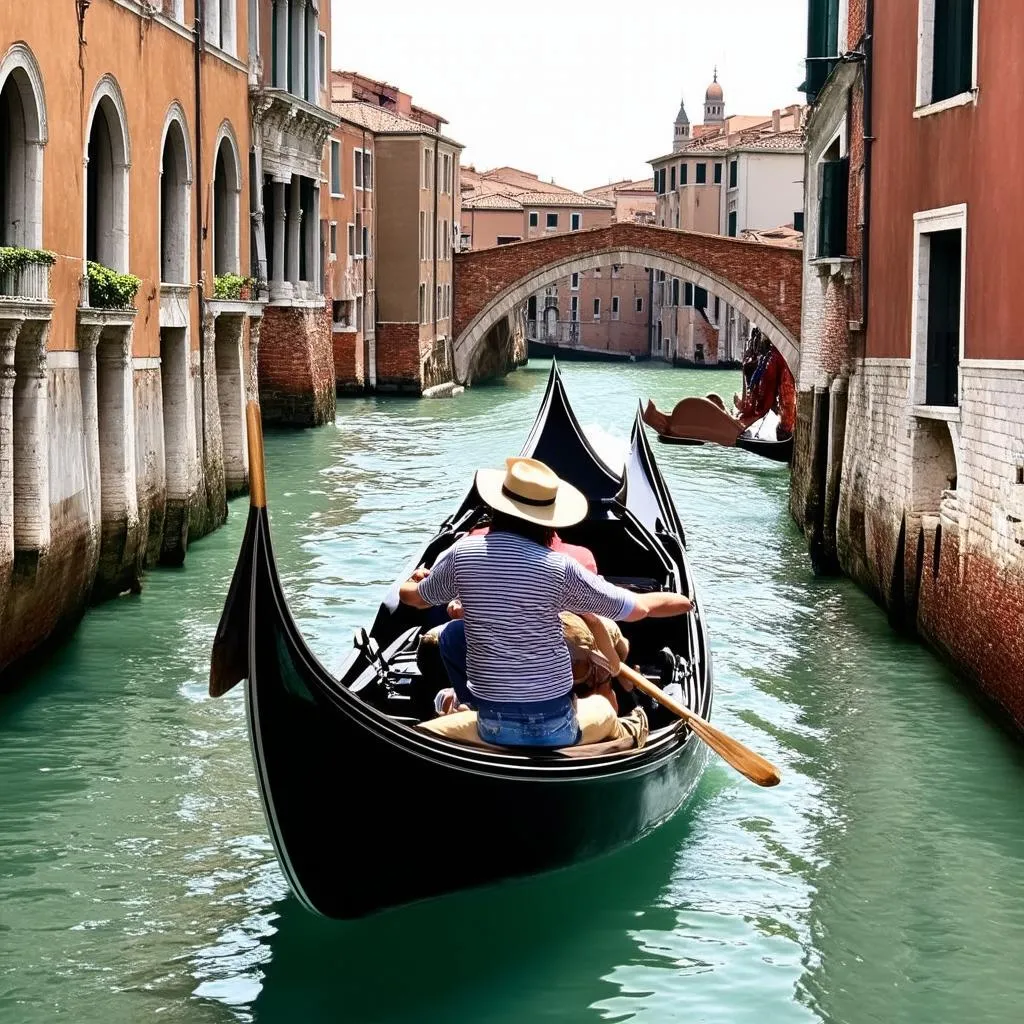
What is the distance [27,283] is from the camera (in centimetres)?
614

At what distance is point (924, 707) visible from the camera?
6.00m

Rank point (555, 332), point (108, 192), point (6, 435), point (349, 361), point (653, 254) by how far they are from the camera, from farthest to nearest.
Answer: point (555, 332), point (653, 254), point (349, 361), point (108, 192), point (6, 435)

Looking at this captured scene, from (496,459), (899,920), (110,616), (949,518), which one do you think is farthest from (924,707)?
(496,459)

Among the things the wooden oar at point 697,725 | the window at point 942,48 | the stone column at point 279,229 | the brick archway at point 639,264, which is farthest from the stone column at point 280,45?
the wooden oar at point 697,725

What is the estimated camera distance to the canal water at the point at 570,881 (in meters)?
3.63

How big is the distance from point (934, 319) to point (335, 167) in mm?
14999

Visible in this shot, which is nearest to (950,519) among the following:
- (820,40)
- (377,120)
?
(820,40)

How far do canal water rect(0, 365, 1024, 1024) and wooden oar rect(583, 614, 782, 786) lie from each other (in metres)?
0.32

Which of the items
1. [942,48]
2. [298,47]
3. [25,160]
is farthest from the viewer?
[298,47]

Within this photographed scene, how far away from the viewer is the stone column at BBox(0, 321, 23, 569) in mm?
5777

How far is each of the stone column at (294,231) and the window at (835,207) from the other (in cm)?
706

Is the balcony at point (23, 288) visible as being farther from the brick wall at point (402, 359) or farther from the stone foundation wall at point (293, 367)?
the brick wall at point (402, 359)

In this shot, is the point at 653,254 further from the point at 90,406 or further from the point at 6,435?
the point at 6,435

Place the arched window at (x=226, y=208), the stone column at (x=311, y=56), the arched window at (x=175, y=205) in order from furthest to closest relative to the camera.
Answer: the stone column at (x=311, y=56) → the arched window at (x=226, y=208) → the arched window at (x=175, y=205)
